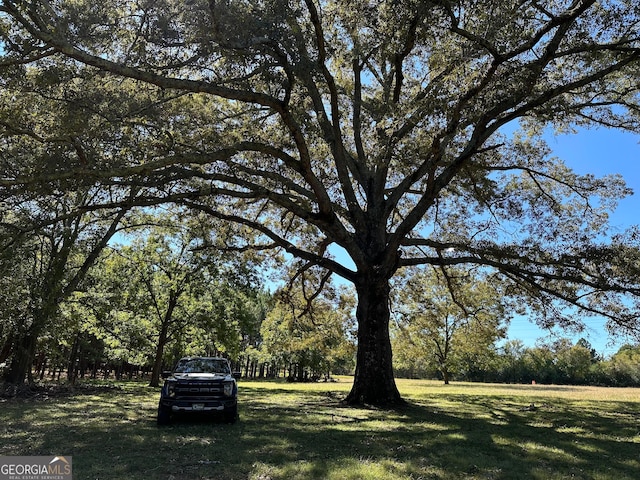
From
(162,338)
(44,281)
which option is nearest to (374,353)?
(44,281)

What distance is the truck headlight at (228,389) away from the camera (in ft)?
30.2

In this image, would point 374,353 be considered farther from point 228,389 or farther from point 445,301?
point 445,301

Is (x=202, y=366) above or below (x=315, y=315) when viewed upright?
below

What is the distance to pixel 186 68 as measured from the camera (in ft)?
32.4

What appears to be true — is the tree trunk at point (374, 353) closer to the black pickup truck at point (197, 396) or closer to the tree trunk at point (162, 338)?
the black pickup truck at point (197, 396)

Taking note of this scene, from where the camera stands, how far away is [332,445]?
677cm

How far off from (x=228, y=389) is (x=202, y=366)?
1.69m

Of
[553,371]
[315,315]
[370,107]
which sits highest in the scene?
[370,107]

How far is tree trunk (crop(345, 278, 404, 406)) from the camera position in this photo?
1227cm

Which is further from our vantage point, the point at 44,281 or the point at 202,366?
the point at 44,281

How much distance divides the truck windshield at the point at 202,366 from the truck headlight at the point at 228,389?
1.23 m

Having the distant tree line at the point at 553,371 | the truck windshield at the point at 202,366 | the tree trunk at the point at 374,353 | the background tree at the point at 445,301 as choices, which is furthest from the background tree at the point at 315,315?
the distant tree line at the point at 553,371

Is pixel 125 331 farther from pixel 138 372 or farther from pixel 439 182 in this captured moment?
pixel 138 372

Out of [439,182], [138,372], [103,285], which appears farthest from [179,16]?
[138,372]
